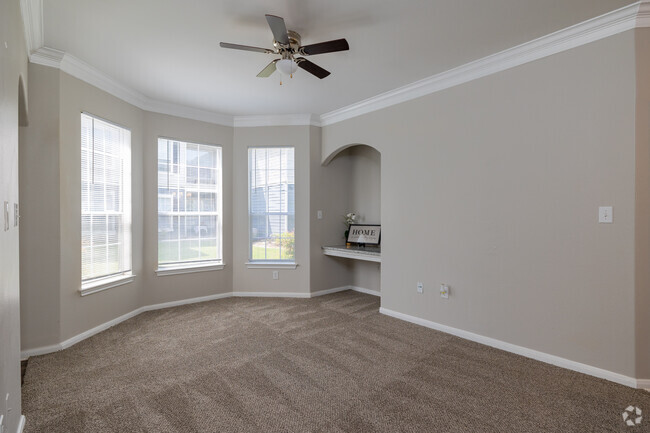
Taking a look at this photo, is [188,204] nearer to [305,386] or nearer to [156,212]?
[156,212]

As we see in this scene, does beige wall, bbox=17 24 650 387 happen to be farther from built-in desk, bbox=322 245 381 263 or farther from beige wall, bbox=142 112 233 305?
built-in desk, bbox=322 245 381 263

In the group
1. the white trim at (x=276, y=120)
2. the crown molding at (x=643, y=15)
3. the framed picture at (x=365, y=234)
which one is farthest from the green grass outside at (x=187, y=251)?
the crown molding at (x=643, y=15)

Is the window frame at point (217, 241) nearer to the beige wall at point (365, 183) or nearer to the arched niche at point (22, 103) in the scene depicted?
the arched niche at point (22, 103)

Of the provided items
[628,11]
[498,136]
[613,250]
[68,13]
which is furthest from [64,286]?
[628,11]

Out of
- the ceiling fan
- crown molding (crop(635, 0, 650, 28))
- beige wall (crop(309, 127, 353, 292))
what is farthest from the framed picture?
crown molding (crop(635, 0, 650, 28))

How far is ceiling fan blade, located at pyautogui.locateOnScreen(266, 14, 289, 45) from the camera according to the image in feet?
7.25

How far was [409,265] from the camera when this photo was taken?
4043mm

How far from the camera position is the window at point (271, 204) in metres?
5.19

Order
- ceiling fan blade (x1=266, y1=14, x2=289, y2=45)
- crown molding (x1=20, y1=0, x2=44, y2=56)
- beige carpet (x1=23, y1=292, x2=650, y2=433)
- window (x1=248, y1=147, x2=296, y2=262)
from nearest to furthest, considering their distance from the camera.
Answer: beige carpet (x1=23, y1=292, x2=650, y2=433) → ceiling fan blade (x1=266, y1=14, x2=289, y2=45) → crown molding (x1=20, y1=0, x2=44, y2=56) → window (x1=248, y1=147, x2=296, y2=262)

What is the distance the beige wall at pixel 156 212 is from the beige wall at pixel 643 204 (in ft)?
15.1

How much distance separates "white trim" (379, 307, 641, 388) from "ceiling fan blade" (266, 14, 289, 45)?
127 inches

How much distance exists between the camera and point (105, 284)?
3.74 meters

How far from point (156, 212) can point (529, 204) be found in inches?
172

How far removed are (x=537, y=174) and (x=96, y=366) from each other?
420cm
